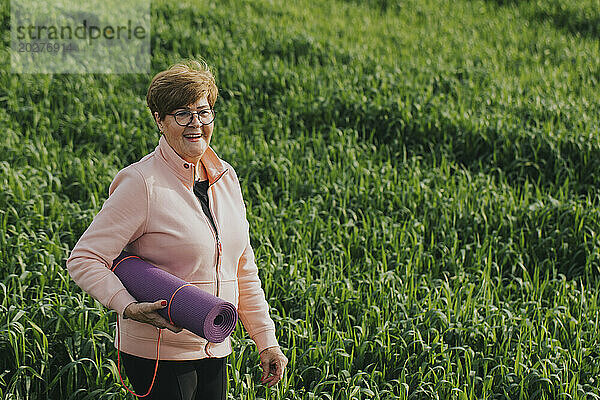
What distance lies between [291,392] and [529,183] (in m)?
3.95

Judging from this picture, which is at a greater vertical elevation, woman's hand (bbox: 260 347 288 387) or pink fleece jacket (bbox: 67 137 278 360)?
pink fleece jacket (bbox: 67 137 278 360)

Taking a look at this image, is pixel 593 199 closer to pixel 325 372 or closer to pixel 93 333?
pixel 325 372

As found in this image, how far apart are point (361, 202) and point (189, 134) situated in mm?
3514

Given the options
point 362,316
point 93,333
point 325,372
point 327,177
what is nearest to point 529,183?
point 327,177

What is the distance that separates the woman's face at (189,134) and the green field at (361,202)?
4.90ft

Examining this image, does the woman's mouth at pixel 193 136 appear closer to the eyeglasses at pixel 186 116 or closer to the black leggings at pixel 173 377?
the eyeglasses at pixel 186 116

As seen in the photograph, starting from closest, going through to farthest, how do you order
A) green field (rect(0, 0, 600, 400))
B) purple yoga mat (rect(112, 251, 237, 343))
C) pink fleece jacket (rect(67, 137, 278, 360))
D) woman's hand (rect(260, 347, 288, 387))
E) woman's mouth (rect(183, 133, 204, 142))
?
purple yoga mat (rect(112, 251, 237, 343)) → pink fleece jacket (rect(67, 137, 278, 360)) → woman's mouth (rect(183, 133, 204, 142)) → woman's hand (rect(260, 347, 288, 387)) → green field (rect(0, 0, 600, 400))

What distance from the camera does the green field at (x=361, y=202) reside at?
142 inches

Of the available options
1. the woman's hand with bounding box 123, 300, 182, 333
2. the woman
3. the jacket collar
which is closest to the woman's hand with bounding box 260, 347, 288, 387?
the woman

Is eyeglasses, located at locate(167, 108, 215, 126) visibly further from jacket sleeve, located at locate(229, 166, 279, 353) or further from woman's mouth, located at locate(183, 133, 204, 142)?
jacket sleeve, located at locate(229, 166, 279, 353)

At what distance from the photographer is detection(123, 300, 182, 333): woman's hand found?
2.01m

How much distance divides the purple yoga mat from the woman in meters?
0.03

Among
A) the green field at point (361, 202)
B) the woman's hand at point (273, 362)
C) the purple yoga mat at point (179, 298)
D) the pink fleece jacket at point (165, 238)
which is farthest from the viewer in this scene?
the green field at point (361, 202)

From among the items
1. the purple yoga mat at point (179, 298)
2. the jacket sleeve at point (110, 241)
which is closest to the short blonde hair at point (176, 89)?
the jacket sleeve at point (110, 241)
